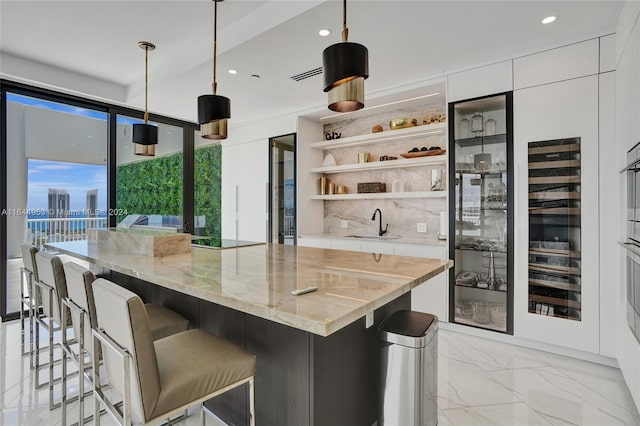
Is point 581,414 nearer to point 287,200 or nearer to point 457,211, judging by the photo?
point 457,211

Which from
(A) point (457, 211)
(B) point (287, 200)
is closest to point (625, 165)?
(A) point (457, 211)

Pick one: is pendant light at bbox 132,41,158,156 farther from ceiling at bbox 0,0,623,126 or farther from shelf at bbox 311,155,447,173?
shelf at bbox 311,155,447,173

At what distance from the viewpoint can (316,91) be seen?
4.01 m

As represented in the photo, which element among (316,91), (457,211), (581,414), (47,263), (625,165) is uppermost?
(316,91)

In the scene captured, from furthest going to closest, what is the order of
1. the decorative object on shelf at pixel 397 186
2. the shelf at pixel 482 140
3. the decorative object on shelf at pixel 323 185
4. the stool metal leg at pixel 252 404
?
the decorative object on shelf at pixel 323 185, the decorative object on shelf at pixel 397 186, the shelf at pixel 482 140, the stool metal leg at pixel 252 404

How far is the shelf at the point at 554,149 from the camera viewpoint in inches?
110

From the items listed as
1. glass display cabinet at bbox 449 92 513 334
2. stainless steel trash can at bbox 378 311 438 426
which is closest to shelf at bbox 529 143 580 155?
glass display cabinet at bbox 449 92 513 334

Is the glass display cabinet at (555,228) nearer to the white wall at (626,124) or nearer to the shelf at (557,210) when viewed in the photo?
the shelf at (557,210)

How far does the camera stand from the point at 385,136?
13.3 ft

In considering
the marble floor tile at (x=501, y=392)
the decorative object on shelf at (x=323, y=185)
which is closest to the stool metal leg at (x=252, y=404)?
the marble floor tile at (x=501, y=392)

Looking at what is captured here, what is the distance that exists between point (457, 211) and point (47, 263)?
3378 mm

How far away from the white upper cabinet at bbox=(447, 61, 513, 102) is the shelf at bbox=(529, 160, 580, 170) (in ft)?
2.44

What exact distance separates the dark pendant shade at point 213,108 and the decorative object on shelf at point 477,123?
2424mm

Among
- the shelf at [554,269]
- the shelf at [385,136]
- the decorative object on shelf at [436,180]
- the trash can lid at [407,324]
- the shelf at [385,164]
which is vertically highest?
the shelf at [385,136]
